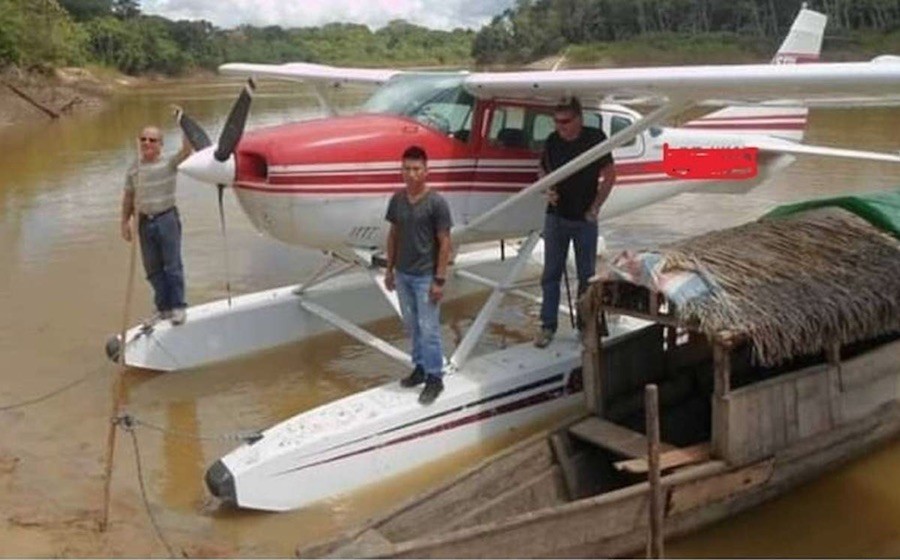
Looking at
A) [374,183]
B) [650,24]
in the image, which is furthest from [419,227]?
[650,24]

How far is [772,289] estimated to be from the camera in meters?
4.98

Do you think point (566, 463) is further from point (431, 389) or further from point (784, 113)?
point (784, 113)

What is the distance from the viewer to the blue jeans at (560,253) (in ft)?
21.5

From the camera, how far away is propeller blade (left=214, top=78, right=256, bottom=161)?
589 centimetres

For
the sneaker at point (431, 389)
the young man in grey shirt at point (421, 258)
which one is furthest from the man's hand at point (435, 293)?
the sneaker at point (431, 389)

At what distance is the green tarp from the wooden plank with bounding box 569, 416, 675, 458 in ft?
6.48

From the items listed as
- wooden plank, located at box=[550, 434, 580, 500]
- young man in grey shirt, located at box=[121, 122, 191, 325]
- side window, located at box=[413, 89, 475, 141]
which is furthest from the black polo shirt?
young man in grey shirt, located at box=[121, 122, 191, 325]

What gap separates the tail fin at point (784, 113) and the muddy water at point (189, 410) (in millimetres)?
2089

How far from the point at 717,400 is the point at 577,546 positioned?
109cm

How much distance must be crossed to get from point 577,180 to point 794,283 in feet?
6.19

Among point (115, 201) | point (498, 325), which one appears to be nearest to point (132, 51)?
point (115, 201)

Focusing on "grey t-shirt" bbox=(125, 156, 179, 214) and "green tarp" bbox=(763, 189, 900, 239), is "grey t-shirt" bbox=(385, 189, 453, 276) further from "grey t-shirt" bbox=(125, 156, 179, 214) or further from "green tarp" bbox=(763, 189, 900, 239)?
"green tarp" bbox=(763, 189, 900, 239)

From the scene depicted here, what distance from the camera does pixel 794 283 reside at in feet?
16.6

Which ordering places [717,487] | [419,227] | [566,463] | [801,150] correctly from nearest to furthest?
[717,487] < [566,463] < [419,227] < [801,150]
